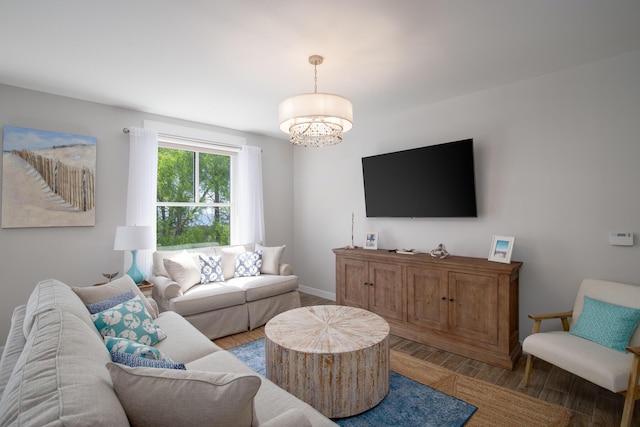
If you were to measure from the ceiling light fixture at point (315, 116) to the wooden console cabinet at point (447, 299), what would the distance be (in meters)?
1.70

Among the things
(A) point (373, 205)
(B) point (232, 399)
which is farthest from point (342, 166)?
(B) point (232, 399)

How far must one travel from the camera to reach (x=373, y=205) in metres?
4.13

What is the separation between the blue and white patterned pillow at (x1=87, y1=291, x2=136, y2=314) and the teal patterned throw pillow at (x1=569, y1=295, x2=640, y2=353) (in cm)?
340

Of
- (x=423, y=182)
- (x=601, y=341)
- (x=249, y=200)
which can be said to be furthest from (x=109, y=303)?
(x=601, y=341)

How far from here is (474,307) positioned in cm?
293

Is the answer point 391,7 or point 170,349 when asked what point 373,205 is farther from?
point 170,349

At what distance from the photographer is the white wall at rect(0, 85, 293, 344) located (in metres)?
3.04

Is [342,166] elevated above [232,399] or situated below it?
above

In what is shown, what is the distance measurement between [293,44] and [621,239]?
3.03 m

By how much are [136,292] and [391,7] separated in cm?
280

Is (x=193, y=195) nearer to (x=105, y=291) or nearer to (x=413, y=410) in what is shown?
(x=105, y=291)

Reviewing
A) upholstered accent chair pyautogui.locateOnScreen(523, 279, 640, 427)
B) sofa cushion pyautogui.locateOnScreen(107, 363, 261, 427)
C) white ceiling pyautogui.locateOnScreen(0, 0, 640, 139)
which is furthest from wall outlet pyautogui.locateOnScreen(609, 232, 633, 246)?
sofa cushion pyautogui.locateOnScreen(107, 363, 261, 427)

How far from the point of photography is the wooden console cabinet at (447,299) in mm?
2770

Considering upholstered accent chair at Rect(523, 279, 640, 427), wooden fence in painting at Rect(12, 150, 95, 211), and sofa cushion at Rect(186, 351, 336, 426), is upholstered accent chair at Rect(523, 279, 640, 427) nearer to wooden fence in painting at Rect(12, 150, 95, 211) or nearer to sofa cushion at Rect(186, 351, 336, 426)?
sofa cushion at Rect(186, 351, 336, 426)
